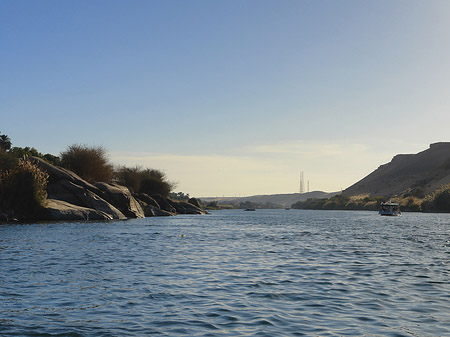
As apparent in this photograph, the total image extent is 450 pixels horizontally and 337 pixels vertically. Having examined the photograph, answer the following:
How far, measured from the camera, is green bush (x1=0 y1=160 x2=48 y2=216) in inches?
1747

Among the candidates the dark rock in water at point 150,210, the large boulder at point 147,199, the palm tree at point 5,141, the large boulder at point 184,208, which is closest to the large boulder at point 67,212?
the dark rock in water at point 150,210

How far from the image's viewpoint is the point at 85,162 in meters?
66.7

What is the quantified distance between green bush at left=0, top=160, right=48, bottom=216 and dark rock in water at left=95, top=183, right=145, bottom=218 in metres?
13.1

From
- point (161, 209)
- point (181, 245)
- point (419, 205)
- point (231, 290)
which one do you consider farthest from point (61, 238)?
point (419, 205)

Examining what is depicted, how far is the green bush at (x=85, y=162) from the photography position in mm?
66438

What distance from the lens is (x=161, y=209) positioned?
80.6 m

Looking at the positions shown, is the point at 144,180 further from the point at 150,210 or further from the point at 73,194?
the point at 73,194

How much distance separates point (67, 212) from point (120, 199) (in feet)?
42.6

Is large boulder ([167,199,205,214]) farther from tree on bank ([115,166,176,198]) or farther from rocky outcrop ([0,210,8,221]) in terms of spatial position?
rocky outcrop ([0,210,8,221])

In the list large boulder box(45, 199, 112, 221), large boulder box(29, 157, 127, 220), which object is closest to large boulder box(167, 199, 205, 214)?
large boulder box(29, 157, 127, 220)

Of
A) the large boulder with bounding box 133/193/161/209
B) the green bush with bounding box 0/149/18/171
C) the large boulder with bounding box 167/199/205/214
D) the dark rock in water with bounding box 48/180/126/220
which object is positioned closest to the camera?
the green bush with bounding box 0/149/18/171

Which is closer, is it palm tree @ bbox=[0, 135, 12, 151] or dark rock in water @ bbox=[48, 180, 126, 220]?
dark rock in water @ bbox=[48, 180, 126, 220]

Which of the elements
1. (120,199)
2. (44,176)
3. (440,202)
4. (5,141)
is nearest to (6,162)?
(44,176)

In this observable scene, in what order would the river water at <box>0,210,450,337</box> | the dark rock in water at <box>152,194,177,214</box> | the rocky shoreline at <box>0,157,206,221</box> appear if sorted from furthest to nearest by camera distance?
the dark rock in water at <box>152,194,177,214</box> < the rocky shoreline at <box>0,157,206,221</box> < the river water at <box>0,210,450,337</box>
